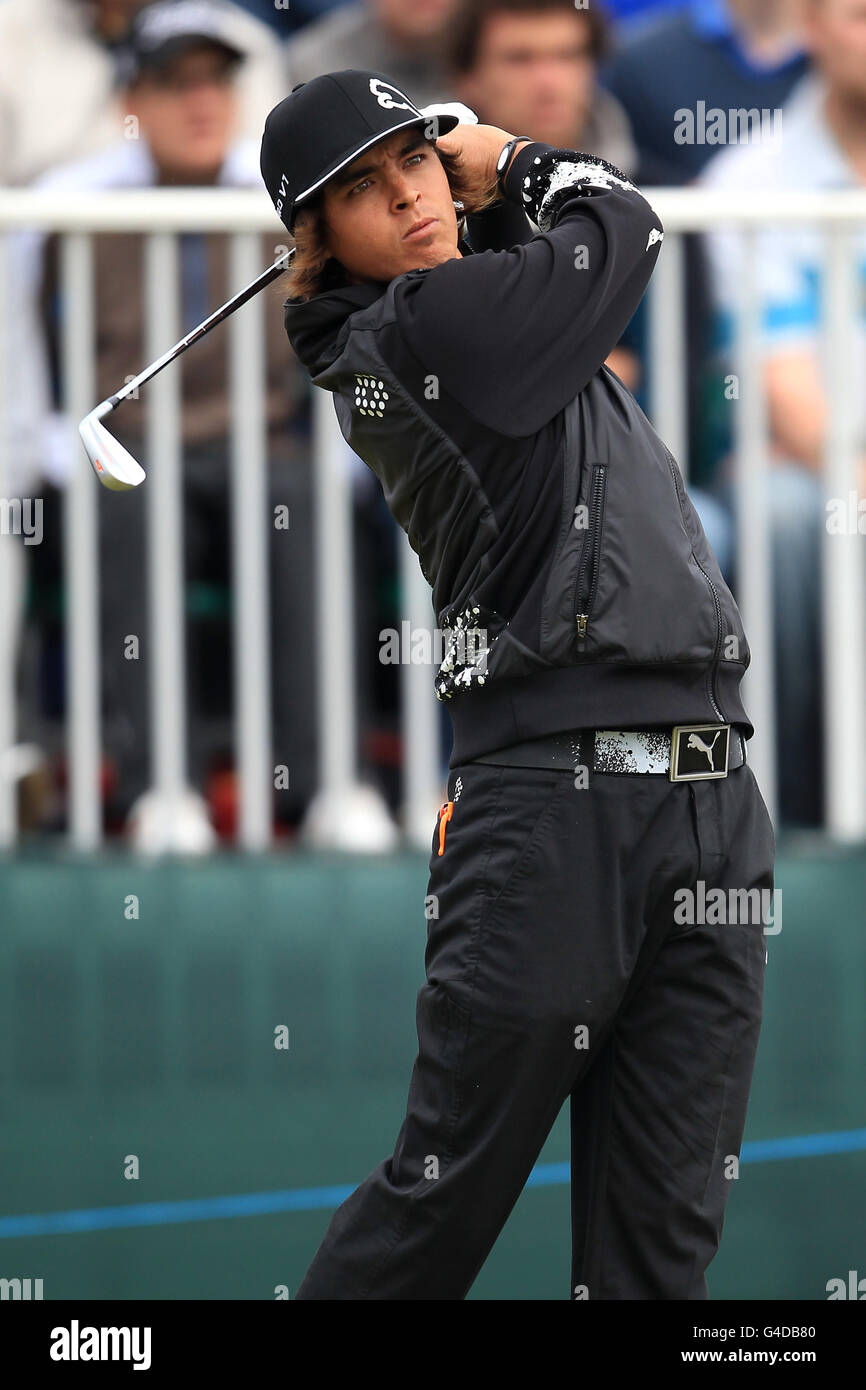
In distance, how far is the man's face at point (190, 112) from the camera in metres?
4.75

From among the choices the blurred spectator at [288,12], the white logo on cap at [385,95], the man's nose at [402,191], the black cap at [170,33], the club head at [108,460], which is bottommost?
the club head at [108,460]

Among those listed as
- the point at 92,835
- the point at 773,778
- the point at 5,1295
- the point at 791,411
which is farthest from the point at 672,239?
the point at 5,1295

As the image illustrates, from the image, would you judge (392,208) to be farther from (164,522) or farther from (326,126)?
(164,522)

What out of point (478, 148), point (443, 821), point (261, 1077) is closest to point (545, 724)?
point (443, 821)

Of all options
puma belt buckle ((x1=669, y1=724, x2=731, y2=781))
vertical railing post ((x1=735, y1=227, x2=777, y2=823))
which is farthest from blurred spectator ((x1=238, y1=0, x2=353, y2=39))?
puma belt buckle ((x1=669, y1=724, x2=731, y2=781))

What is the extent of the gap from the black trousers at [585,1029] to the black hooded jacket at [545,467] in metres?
0.12

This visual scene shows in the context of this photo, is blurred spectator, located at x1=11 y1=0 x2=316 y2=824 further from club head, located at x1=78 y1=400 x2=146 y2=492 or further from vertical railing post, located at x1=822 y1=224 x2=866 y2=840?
club head, located at x1=78 y1=400 x2=146 y2=492

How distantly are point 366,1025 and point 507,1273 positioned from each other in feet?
1.93

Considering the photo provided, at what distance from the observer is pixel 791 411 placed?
4.43 m

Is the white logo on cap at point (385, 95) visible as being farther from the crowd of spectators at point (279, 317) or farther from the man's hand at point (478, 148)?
the crowd of spectators at point (279, 317)

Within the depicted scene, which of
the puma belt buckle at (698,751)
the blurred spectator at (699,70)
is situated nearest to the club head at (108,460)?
the puma belt buckle at (698,751)

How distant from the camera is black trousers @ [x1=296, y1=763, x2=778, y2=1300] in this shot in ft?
8.36
